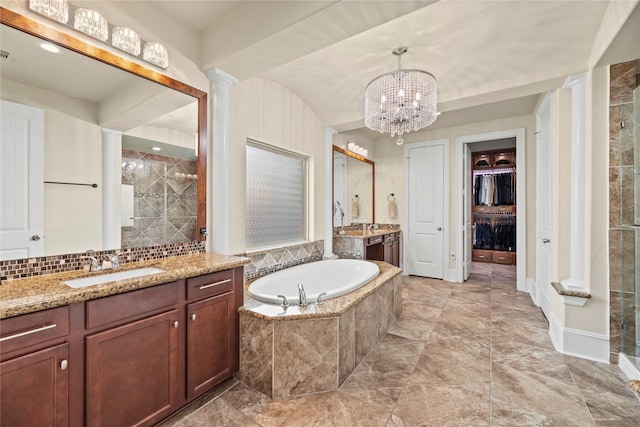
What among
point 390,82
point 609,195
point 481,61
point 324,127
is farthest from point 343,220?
point 609,195

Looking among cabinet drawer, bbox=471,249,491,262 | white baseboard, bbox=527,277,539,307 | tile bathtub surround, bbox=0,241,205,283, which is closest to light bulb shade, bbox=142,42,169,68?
tile bathtub surround, bbox=0,241,205,283

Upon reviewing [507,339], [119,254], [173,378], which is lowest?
[507,339]

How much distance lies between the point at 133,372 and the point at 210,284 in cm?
56

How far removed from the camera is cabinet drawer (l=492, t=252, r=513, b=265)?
19.7 feet

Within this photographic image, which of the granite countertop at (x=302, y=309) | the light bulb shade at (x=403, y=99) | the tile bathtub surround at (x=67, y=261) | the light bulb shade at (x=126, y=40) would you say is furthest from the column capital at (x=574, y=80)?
the tile bathtub surround at (x=67, y=261)

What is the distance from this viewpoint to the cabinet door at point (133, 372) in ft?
4.12

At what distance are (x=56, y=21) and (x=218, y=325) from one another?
1945mm

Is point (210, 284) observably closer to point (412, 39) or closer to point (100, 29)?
point (100, 29)

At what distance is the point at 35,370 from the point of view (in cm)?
109

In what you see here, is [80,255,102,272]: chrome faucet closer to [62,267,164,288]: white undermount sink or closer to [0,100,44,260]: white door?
[62,267,164,288]: white undermount sink

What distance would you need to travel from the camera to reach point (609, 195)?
211cm

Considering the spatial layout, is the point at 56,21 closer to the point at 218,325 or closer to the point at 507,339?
the point at 218,325

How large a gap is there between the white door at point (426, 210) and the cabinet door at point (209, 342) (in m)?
3.80

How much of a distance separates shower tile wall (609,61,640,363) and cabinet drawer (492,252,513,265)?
14.0ft
